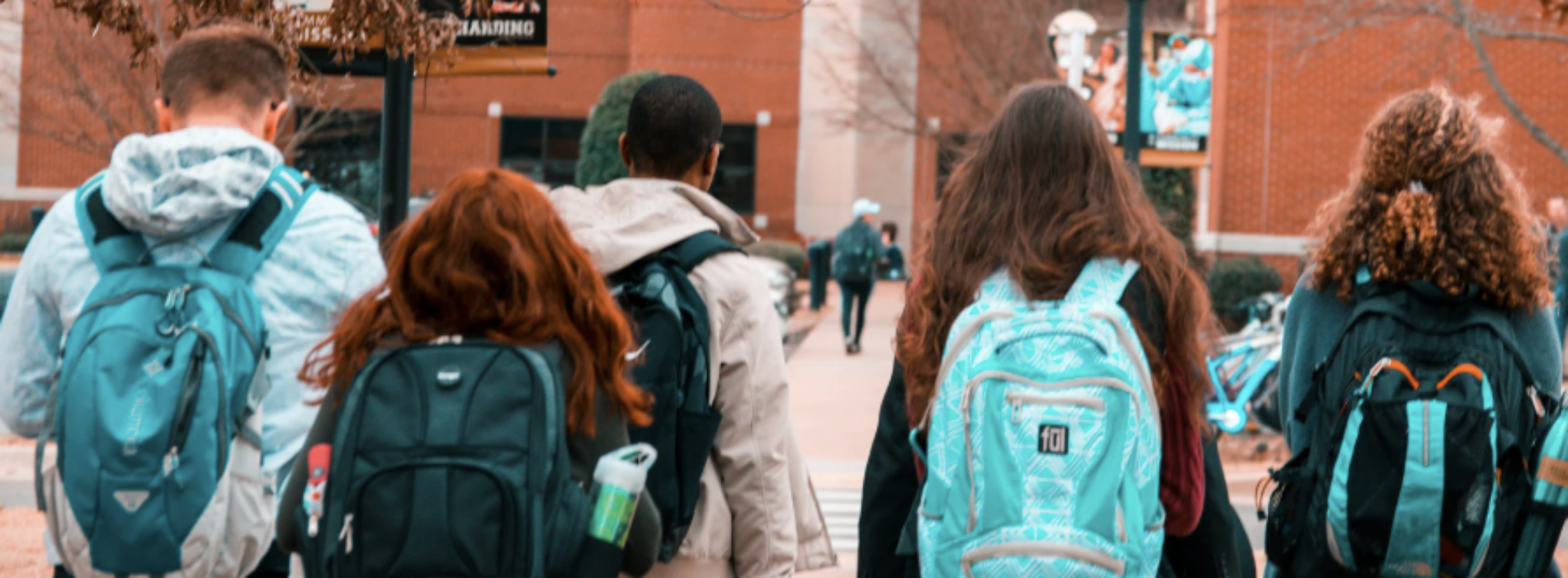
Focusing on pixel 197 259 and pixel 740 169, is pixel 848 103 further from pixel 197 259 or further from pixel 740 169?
pixel 197 259

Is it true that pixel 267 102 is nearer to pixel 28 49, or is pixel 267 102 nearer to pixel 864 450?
pixel 864 450

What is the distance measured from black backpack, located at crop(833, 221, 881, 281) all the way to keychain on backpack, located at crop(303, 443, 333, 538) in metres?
17.4

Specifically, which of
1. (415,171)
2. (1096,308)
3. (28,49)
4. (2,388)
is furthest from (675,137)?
(415,171)

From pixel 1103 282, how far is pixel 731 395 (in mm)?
844

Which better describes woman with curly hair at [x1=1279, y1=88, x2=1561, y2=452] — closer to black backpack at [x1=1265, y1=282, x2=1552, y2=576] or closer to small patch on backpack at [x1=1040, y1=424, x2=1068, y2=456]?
black backpack at [x1=1265, y1=282, x2=1552, y2=576]

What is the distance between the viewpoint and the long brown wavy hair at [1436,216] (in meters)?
3.80

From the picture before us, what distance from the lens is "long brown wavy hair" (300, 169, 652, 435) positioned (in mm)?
2895

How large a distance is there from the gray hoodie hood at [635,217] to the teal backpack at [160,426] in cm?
70

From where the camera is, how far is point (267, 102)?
351cm

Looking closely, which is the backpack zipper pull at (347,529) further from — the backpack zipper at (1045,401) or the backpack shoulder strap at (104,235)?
the backpack zipper at (1045,401)

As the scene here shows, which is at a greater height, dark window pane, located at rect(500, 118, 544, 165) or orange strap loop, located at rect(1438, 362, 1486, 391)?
A: dark window pane, located at rect(500, 118, 544, 165)

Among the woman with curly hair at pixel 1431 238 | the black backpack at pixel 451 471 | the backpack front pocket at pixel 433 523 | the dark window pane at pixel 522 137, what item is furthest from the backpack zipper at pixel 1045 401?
the dark window pane at pixel 522 137

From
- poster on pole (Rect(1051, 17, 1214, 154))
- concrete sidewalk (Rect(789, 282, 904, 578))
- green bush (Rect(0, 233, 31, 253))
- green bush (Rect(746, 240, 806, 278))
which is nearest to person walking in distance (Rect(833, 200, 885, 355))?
concrete sidewalk (Rect(789, 282, 904, 578))

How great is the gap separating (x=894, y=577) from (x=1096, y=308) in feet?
2.44
